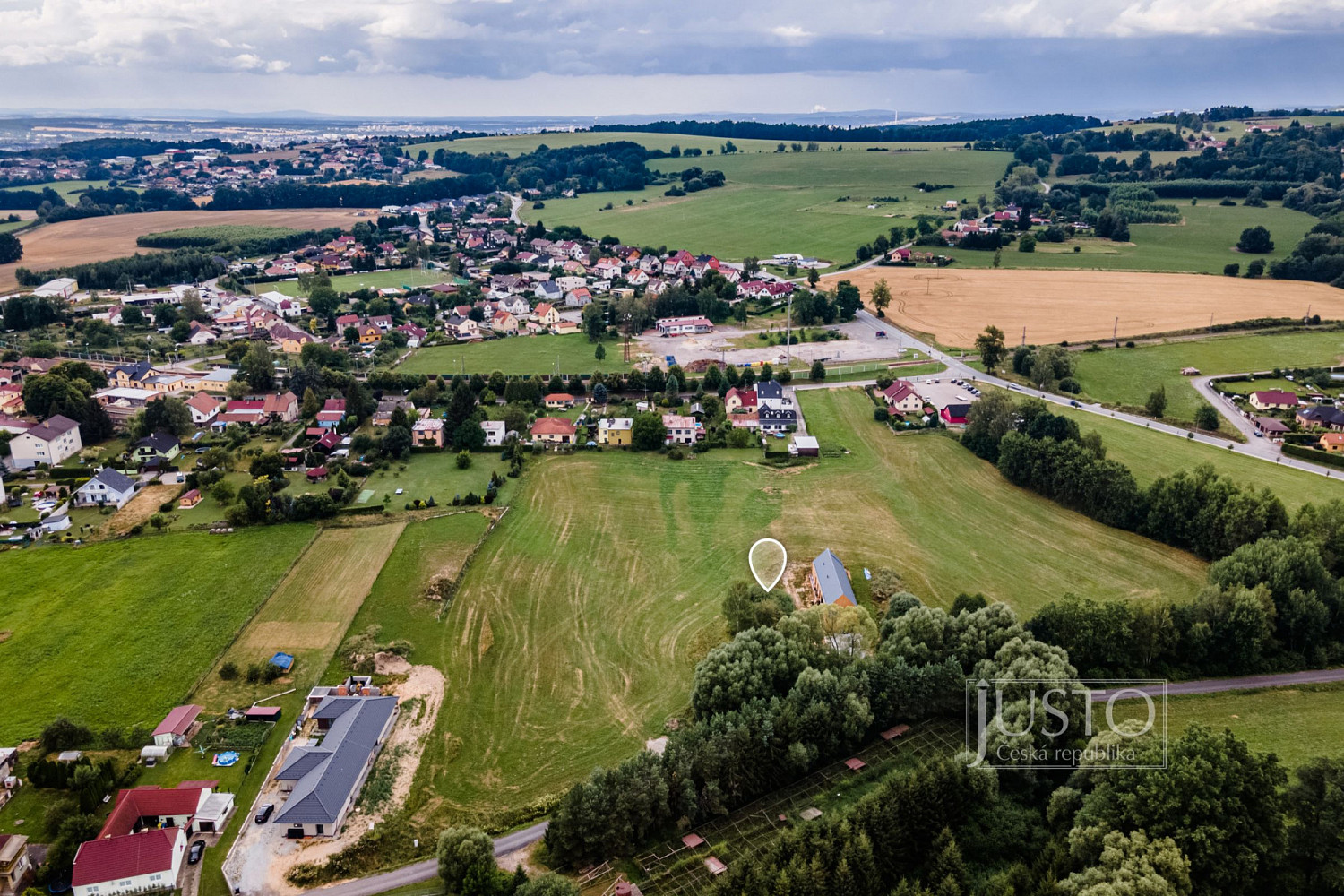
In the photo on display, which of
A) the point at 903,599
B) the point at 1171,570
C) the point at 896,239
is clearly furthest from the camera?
the point at 896,239

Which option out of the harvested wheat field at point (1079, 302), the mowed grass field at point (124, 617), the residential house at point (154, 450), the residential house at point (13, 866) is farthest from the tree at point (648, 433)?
A: the residential house at point (13, 866)

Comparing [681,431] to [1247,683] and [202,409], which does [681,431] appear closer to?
[202,409]

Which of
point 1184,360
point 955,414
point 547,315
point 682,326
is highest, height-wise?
point 547,315

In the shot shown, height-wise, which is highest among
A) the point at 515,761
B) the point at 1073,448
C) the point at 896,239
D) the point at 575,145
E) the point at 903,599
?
the point at 575,145

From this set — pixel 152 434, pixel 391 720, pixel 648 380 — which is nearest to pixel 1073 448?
pixel 648 380

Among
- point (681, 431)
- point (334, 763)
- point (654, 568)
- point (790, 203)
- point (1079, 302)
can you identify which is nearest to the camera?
point (334, 763)

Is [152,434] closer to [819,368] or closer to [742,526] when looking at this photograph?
[742,526]

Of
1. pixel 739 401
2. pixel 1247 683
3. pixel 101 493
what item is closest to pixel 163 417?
pixel 101 493
